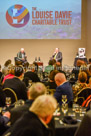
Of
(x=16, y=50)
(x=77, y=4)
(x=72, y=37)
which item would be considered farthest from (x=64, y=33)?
(x=16, y=50)

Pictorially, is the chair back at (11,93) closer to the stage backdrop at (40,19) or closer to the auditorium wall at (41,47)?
the stage backdrop at (40,19)

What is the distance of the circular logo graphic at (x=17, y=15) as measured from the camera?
14.6 m

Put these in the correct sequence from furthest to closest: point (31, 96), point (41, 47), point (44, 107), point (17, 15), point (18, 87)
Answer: point (41, 47) → point (17, 15) → point (18, 87) → point (31, 96) → point (44, 107)

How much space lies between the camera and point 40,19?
14.7 meters

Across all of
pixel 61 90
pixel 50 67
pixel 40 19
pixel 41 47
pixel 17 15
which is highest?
pixel 17 15

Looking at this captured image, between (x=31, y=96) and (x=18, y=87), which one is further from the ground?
(x=31, y=96)

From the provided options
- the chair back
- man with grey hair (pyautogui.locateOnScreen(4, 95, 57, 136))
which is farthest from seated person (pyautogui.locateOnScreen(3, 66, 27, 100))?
man with grey hair (pyautogui.locateOnScreen(4, 95, 57, 136))

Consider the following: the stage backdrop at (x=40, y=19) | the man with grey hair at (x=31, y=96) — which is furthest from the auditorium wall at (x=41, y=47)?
the man with grey hair at (x=31, y=96)

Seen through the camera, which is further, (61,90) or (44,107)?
(61,90)

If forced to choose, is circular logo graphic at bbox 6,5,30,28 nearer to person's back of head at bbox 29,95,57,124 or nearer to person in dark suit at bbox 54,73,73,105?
person in dark suit at bbox 54,73,73,105

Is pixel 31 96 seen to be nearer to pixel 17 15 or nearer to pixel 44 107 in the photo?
pixel 44 107

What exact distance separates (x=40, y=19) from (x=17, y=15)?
4.05 ft

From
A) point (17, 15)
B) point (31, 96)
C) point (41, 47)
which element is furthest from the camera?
point (41, 47)

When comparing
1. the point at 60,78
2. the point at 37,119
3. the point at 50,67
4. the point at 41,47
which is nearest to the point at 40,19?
the point at 41,47
